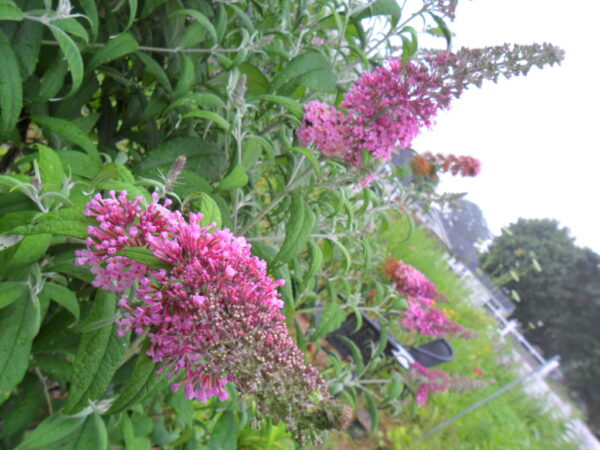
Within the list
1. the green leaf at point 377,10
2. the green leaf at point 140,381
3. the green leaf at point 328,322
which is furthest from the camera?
the green leaf at point 328,322

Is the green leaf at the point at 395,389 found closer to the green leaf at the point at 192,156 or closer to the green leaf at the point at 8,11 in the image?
the green leaf at the point at 192,156

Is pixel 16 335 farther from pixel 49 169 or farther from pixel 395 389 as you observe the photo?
pixel 395 389

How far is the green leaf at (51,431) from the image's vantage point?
0.95 meters

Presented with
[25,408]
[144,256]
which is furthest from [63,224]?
[25,408]

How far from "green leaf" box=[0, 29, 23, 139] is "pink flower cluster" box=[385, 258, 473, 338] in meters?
1.85

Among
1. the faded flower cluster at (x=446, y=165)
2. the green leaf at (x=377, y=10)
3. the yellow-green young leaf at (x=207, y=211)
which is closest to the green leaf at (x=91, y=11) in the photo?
the yellow-green young leaf at (x=207, y=211)

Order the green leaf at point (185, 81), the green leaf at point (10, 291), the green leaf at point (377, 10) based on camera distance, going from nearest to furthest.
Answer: the green leaf at point (10, 291) < the green leaf at point (185, 81) < the green leaf at point (377, 10)

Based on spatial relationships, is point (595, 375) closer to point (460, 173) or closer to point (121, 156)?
point (460, 173)

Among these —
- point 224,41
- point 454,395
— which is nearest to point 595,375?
point 454,395

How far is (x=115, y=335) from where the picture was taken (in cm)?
76

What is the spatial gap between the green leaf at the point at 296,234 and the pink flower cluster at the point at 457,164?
308 cm

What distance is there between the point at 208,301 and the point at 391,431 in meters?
3.05

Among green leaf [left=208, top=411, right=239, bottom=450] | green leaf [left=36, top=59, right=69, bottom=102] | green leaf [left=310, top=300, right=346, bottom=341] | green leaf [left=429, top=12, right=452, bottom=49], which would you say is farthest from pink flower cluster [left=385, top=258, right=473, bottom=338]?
green leaf [left=36, top=59, right=69, bottom=102]

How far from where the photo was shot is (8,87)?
2.78 ft
